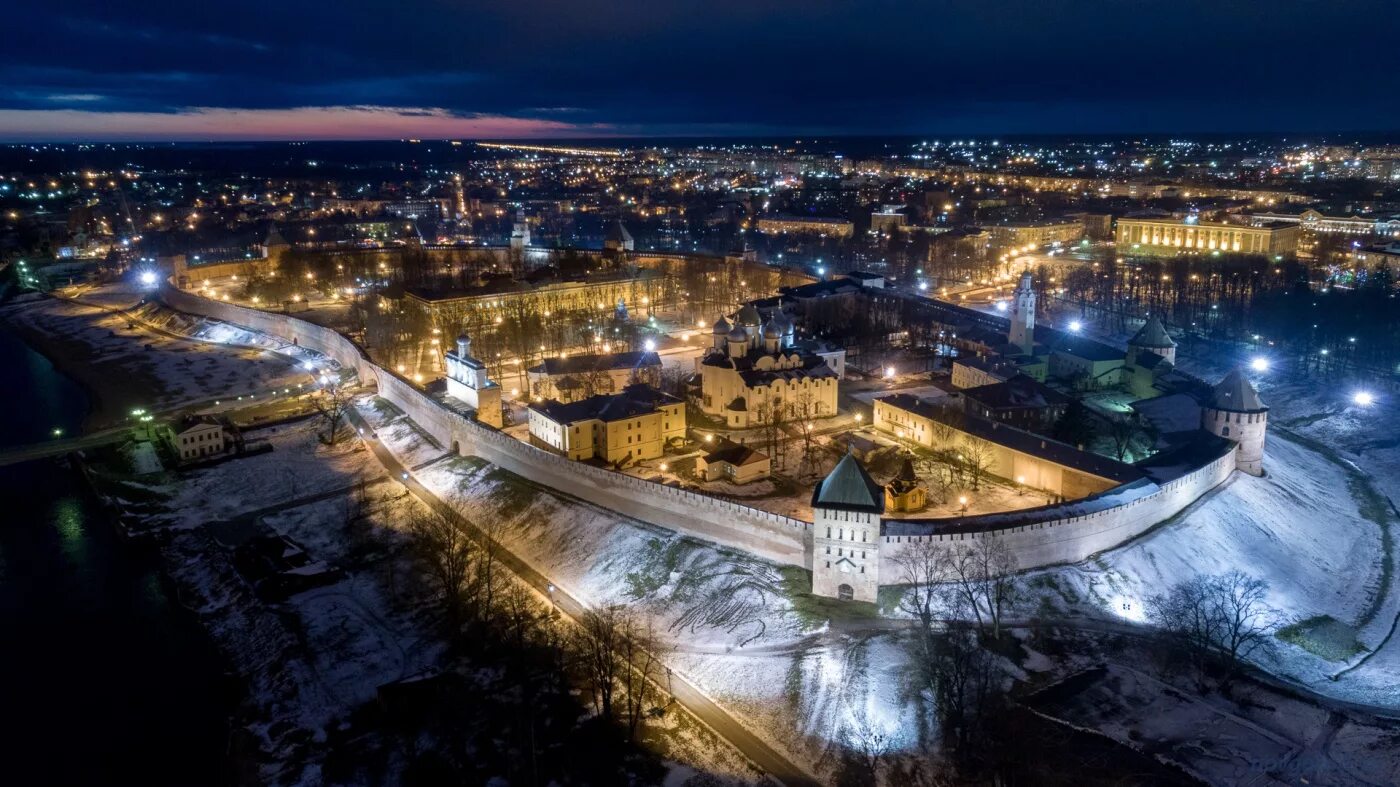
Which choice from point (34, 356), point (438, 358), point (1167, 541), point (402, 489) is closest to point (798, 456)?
point (1167, 541)

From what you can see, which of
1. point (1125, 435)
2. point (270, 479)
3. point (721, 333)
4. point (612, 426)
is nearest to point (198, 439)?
point (270, 479)

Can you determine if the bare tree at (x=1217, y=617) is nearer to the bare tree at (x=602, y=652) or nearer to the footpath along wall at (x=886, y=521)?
the footpath along wall at (x=886, y=521)

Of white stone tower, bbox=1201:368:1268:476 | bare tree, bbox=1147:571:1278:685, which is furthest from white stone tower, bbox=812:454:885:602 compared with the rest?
white stone tower, bbox=1201:368:1268:476

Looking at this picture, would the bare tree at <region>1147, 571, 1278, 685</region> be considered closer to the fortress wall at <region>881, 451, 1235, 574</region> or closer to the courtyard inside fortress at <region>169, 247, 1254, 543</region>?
the fortress wall at <region>881, 451, 1235, 574</region>

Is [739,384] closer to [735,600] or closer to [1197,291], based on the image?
[735,600]

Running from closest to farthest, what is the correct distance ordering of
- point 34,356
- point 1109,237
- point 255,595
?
point 255,595
point 34,356
point 1109,237
